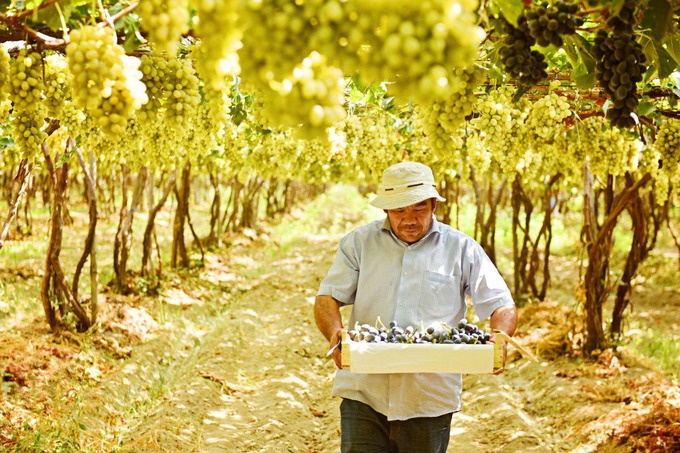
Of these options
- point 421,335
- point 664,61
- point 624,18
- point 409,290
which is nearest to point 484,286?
point 409,290

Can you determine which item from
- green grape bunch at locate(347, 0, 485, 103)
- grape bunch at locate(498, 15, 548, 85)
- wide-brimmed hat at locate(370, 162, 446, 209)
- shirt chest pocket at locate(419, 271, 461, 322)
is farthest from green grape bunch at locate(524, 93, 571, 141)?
green grape bunch at locate(347, 0, 485, 103)

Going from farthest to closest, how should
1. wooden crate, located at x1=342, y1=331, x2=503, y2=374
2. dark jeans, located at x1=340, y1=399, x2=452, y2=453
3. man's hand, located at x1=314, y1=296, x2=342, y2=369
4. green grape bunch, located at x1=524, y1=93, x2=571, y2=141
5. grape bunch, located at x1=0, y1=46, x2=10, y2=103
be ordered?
green grape bunch, located at x1=524, y1=93, x2=571, y2=141 < man's hand, located at x1=314, y1=296, x2=342, y2=369 < dark jeans, located at x1=340, y1=399, x2=452, y2=453 < wooden crate, located at x1=342, y1=331, x2=503, y2=374 < grape bunch, located at x1=0, y1=46, x2=10, y2=103

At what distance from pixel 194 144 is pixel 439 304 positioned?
410 cm

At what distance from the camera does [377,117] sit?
6445 mm

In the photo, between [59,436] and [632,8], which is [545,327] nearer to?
[59,436]

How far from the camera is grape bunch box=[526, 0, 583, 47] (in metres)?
1.65

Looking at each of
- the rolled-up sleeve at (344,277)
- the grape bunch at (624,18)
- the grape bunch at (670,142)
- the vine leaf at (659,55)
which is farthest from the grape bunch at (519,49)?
the grape bunch at (670,142)

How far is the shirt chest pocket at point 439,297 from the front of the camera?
3111 millimetres

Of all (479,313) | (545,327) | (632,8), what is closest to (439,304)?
(479,313)

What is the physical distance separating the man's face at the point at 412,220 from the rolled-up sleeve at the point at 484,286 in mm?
269

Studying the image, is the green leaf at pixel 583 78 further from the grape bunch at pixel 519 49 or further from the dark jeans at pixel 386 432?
the dark jeans at pixel 386 432

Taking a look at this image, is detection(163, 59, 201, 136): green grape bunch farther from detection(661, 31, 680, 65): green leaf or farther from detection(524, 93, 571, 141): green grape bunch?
detection(524, 93, 571, 141): green grape bunch

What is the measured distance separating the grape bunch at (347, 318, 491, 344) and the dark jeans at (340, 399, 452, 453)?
0.39 m

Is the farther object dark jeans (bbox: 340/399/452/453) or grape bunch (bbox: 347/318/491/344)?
dark jeans (bbox: 340/399/452/453)
